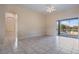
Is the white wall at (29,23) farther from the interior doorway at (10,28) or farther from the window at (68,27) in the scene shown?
the window at (68,27)

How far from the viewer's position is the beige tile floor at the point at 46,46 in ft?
8.17

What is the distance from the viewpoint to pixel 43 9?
2578 mm

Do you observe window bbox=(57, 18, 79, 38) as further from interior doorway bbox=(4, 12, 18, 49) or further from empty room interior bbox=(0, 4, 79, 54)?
interior doorway bbox=(4, 12, 18, 49)

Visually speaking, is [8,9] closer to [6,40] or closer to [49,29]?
[6,40]

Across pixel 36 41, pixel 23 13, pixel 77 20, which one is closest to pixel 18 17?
pixel 23 13

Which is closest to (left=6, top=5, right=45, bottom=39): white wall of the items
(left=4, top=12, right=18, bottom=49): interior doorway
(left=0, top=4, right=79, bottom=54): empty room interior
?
(left=0, top=4, right=79, bottom=54): empty room interior

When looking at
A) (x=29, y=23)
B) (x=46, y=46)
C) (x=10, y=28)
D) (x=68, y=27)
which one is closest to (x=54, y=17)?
(x=68, y=27)

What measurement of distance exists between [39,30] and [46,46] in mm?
443

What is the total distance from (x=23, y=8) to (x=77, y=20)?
1315 millimetres

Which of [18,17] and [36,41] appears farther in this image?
Result: [36,41]

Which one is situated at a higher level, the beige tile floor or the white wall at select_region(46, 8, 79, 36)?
the white wall at select_region(46, 8, 79, 36)

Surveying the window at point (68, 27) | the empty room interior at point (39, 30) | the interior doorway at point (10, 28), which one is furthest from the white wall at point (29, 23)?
the window at point (68, 27)

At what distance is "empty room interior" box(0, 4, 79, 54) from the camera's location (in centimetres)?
251
